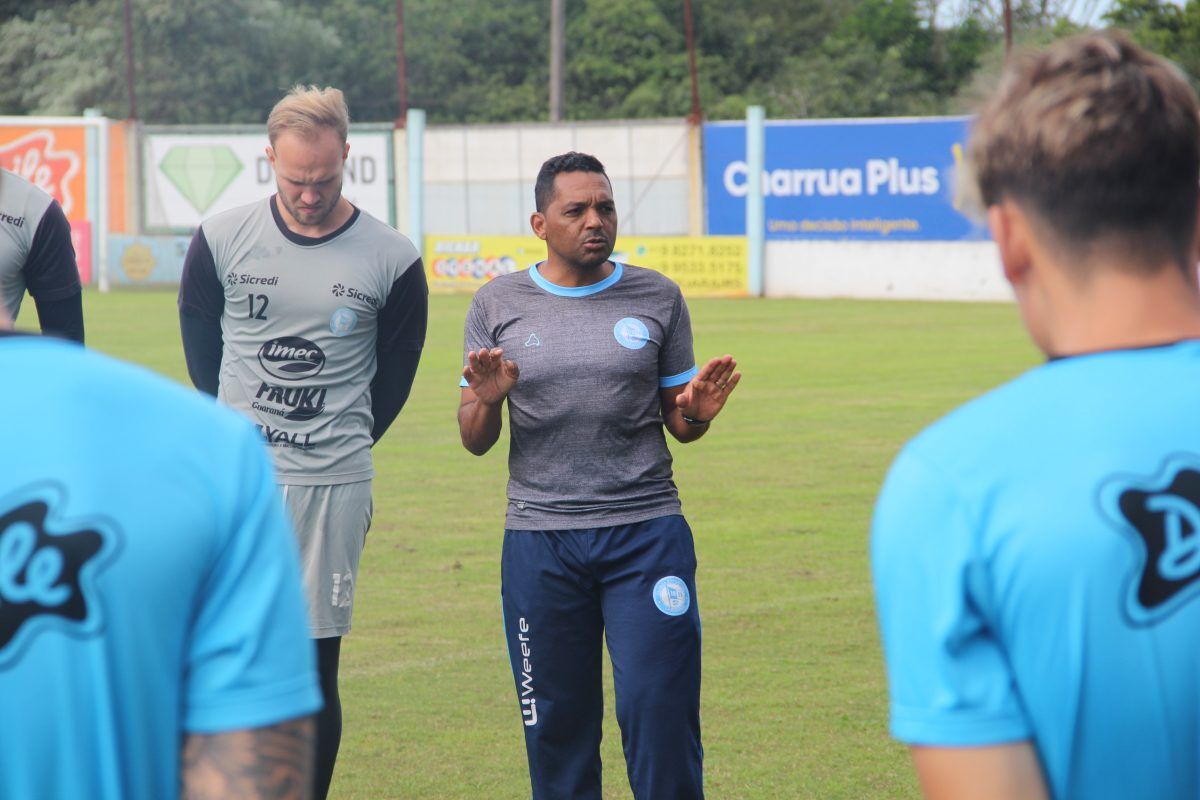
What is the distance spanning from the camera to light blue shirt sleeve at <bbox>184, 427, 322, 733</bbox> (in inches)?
66.7

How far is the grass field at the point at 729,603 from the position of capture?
19.4ft

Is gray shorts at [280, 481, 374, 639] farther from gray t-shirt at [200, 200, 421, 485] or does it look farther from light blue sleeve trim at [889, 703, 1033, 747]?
light blue sleeve trim at [889, 703, 1033, 747]

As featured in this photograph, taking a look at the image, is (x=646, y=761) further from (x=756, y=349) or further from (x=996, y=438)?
(x=756, y=349)

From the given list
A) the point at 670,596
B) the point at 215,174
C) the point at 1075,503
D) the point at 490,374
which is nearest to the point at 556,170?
the point at 490,374

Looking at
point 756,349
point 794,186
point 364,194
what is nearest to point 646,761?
point 756,349

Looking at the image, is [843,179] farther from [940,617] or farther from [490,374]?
[940,617]

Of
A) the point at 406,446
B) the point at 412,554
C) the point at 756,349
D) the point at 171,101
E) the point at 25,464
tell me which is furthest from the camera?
the point at 171,101

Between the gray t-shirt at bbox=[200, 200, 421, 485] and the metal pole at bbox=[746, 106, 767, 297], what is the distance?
31.2 meters

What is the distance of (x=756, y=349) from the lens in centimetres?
2298

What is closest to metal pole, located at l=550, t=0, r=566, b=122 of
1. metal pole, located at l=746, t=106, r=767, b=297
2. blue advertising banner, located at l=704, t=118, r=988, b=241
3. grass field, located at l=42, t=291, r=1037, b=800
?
blue advertising banner, located at l=704, t=118, r=988, b=241

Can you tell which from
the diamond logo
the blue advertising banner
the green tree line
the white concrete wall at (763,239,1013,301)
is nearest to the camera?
the white concrete wall at (763,239,1013,301)

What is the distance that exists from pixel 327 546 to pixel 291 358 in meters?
0.61

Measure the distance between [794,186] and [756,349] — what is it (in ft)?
45.2

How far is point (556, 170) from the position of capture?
5.02 m
